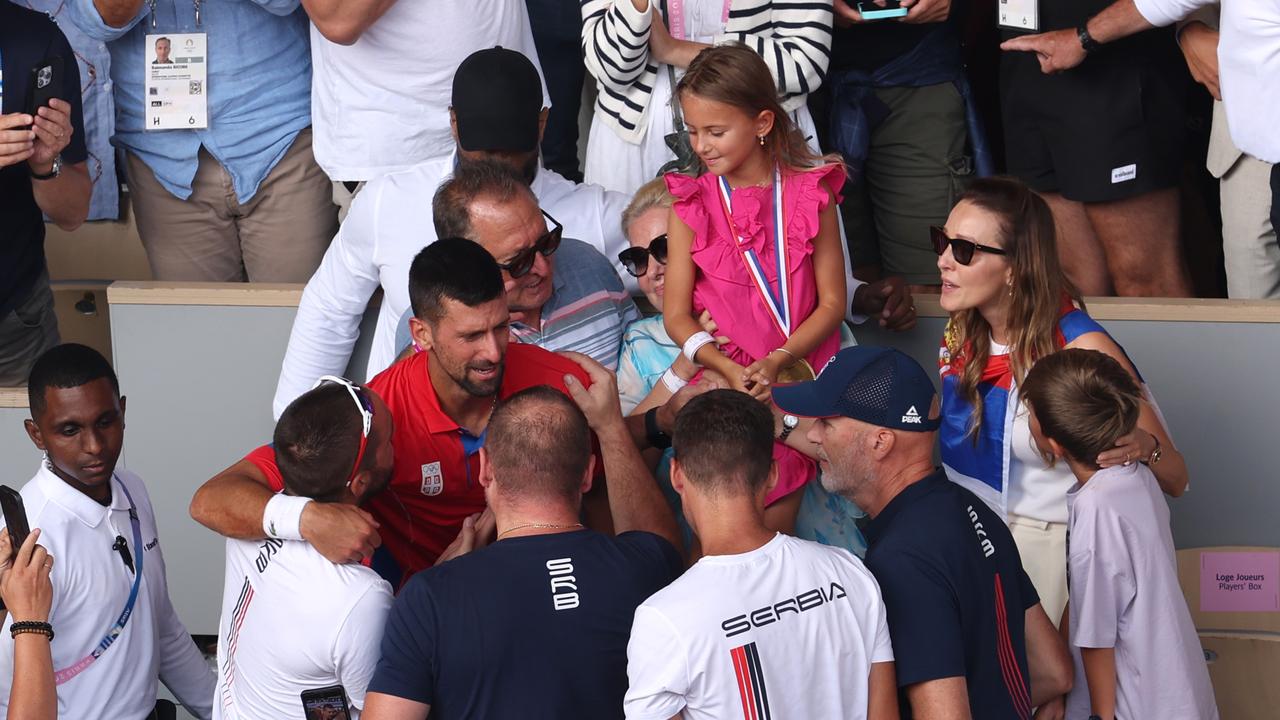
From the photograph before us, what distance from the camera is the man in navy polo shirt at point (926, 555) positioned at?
262cm

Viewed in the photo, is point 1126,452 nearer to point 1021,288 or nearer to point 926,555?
point 1021,288

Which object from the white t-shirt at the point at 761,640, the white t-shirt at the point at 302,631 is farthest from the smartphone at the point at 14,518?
the white t-shirt at the point at 761,640

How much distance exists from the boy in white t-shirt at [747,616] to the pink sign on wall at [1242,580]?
199 cm

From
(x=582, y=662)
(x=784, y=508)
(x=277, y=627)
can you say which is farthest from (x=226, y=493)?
(x=784, y=508)

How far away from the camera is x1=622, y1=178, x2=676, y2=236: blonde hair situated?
3.82 m

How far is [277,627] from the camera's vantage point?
Result: 268 centimetres

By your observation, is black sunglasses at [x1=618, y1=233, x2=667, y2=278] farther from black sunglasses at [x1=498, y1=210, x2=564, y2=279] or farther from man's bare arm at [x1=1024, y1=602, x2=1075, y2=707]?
man's bare arm at [x1=1024, y1=602, x2=1075, y2=707]

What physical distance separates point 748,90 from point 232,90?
6.81 feet

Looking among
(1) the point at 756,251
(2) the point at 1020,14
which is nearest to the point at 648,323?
(1) the point at 756,251

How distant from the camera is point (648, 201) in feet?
12.6

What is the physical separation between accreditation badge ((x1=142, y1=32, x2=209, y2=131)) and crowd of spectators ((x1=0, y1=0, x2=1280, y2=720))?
0.05 ft

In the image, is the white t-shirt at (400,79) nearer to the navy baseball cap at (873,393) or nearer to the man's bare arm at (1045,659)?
the navy baseball cap at (873,393)

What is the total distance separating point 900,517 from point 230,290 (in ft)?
8.08

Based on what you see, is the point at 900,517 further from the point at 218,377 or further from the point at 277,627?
the point at 218,377
